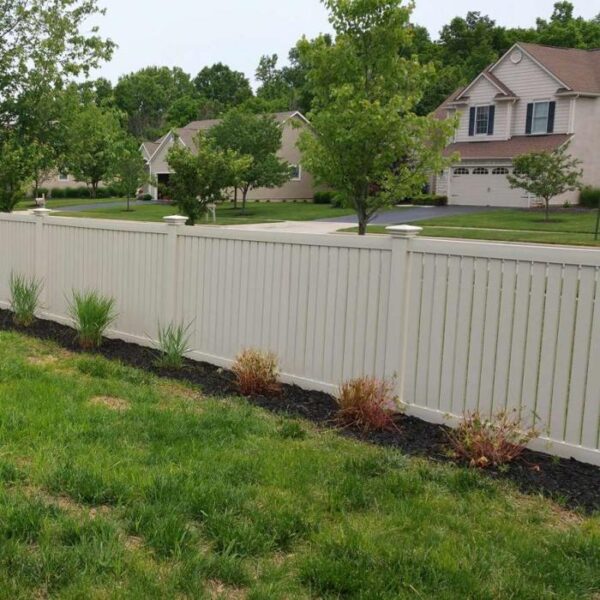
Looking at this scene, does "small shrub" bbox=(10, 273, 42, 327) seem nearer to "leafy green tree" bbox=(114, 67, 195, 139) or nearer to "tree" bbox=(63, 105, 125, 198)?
"tree" bbox=(63, 105, 125, 198)

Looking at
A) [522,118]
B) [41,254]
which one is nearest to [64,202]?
[522,118]

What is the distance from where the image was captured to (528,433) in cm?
453

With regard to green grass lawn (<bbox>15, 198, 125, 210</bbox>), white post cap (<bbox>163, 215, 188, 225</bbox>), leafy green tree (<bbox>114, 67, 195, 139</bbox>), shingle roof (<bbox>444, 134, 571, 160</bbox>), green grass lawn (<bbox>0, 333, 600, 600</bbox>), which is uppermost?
leafy green tree (<bbox>114, 67, 195, 139</bbox>)

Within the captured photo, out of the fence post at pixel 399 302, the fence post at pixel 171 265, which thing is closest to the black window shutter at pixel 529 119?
the fence post at pixel 171 265

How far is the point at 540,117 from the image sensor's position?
3556cm

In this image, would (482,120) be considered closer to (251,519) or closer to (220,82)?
(251,519)

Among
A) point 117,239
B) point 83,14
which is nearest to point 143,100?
point 83,14

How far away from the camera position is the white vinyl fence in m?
4.46

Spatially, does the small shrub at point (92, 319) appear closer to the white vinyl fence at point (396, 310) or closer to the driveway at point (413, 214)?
the white vinyl fence at point (396, 310)

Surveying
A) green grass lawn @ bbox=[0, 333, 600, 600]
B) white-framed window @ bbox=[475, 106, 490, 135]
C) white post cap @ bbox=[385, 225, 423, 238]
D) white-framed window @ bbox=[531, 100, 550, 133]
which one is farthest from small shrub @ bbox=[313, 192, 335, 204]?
green grass lawn @ bbox=[0, 333, 600, 600]

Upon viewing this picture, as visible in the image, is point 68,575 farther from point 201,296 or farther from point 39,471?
point 201,296

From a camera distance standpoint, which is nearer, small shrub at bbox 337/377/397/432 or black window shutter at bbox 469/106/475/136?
small shrub at bbox 337/377/397/432

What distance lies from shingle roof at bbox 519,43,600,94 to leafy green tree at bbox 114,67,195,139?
66.3m

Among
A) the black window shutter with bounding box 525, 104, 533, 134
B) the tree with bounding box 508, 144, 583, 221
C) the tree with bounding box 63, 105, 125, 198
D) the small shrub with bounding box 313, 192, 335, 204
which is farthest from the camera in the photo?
the small shrub with bounding box 313, 192, 335, 204
